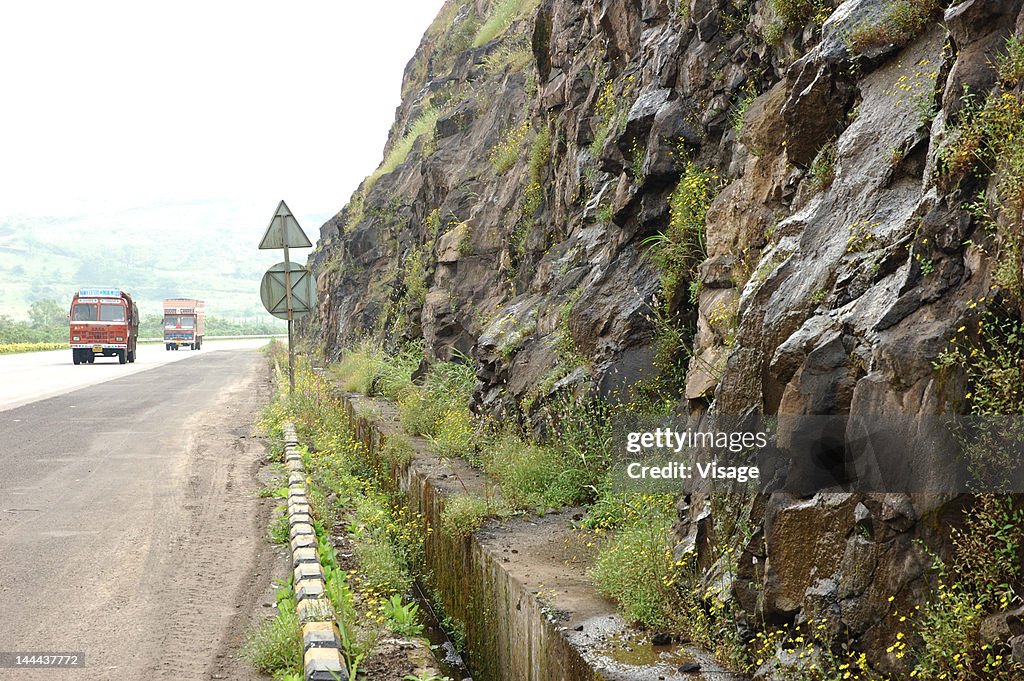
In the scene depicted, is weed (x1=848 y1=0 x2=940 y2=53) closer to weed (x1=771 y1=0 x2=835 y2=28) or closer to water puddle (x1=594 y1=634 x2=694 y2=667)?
weed (x1=771 y1=0 x2=835 y2=28)

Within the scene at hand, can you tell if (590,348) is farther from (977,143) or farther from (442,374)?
(442,374)

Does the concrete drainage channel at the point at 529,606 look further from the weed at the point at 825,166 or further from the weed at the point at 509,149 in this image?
the weed at the point at 509,149

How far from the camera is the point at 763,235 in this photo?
602 centimetres

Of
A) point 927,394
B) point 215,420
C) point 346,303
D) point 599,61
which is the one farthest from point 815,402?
point 346,303

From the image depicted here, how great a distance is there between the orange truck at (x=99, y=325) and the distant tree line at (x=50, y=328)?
28.5m

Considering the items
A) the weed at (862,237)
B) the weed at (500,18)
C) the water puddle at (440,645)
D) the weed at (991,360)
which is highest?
the weed at (500,18)

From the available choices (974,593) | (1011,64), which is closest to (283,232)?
(1011,64)

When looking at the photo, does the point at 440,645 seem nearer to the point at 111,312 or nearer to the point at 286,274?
the point at 286,274

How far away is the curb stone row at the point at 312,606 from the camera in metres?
4.86

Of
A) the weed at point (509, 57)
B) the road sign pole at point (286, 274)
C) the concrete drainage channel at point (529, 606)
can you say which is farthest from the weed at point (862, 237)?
the weed at point (509, 57)

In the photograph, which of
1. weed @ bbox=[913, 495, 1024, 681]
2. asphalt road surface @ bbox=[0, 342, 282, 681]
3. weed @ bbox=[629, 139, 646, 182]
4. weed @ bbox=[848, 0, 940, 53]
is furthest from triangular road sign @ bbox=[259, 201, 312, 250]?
weed @ bbox=[913, 495, 1024, 681]

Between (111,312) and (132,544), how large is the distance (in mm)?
36087

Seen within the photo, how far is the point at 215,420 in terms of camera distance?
737 inches

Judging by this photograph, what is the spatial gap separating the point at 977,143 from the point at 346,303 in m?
24.7
